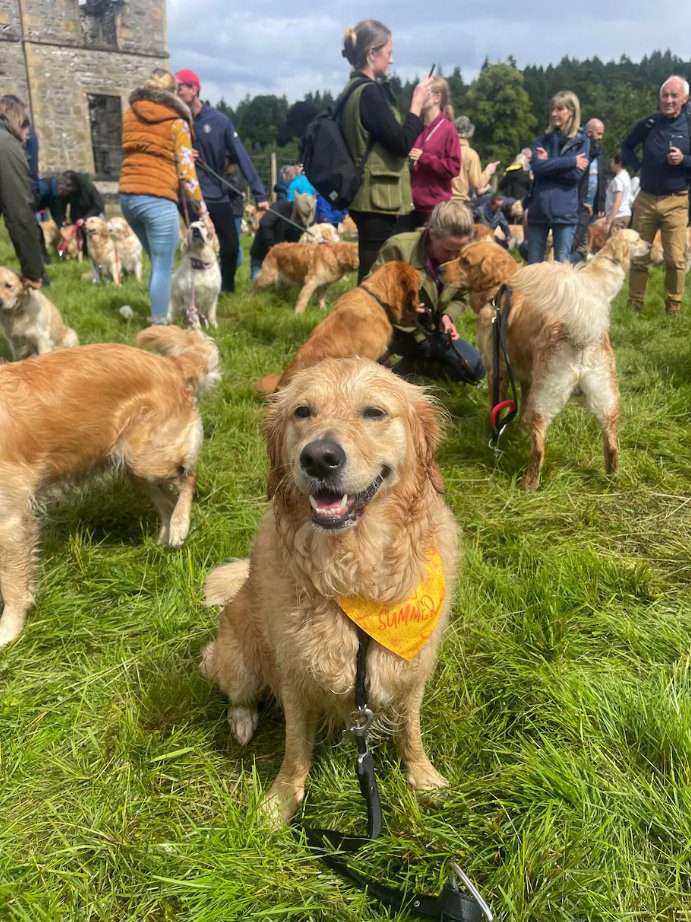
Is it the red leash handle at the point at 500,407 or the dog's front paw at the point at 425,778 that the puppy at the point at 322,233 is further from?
the dog's front paw at the point at 425,778

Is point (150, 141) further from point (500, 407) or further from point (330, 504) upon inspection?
point (330, 504)

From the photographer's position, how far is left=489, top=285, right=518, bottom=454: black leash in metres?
3.60

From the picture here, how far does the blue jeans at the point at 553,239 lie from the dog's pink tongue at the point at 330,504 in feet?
18.7

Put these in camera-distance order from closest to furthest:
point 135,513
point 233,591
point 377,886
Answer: point 377,886
point 233,591
point 135,513

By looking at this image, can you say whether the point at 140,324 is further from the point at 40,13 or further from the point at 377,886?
the point at 40,13

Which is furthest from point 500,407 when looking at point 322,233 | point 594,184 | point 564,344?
point 594,184

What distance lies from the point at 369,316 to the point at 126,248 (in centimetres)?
804

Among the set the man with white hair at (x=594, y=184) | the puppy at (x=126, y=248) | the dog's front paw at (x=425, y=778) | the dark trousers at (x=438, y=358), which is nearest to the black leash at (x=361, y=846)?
the dog's front paw at (x=425, y=778)

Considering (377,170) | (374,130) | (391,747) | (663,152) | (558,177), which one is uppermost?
(663,152)

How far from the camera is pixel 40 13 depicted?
2089cm

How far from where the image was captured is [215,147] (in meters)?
7.18

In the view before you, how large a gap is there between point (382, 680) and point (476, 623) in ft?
2.52

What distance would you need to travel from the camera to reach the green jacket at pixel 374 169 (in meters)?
4.65

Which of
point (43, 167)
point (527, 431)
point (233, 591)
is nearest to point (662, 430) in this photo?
point (527, 431)
